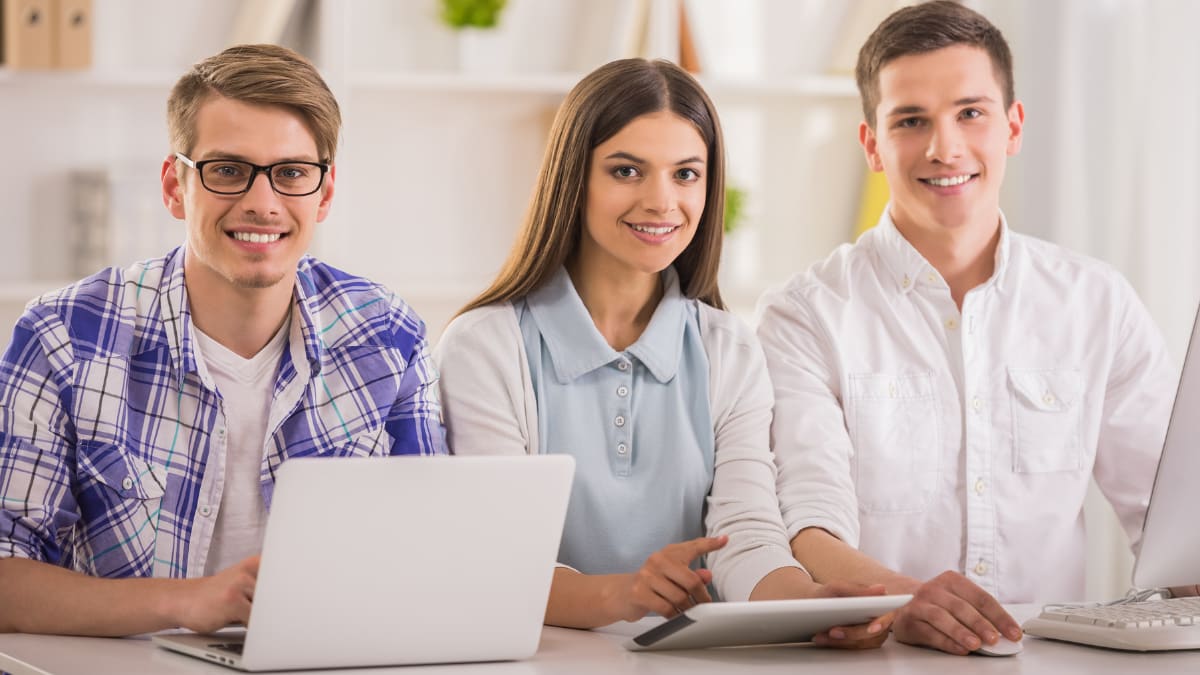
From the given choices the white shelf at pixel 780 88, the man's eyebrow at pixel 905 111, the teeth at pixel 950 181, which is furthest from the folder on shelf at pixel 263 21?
the teeth at pixel 950 181

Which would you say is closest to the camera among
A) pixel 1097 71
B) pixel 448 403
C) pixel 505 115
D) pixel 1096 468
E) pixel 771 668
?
pixel 771 668

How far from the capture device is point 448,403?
188 centimetres

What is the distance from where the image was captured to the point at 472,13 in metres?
3.10

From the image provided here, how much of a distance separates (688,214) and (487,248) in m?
1.40

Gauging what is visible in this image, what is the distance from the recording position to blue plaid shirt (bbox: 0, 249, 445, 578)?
157 cm

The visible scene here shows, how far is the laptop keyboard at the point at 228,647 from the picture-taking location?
125 cm

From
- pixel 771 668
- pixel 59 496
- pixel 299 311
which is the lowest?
pixel 771 668

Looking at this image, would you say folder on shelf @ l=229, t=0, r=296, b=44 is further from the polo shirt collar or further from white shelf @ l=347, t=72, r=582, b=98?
the polo shirt collar

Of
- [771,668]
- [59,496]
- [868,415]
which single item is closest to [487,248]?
[868,415]

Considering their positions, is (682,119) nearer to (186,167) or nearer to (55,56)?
(186,167)

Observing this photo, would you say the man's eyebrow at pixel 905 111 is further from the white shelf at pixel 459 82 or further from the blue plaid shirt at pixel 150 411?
the white shelf at pixel 459 82

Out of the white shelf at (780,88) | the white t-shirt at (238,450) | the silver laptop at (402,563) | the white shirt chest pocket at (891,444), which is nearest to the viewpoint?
the silver laptop at (402,563)

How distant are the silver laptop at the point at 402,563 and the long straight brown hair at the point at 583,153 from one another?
2.32 ft

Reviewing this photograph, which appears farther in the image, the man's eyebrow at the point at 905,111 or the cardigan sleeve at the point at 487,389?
the man's eyebrow at the point at 905,111
